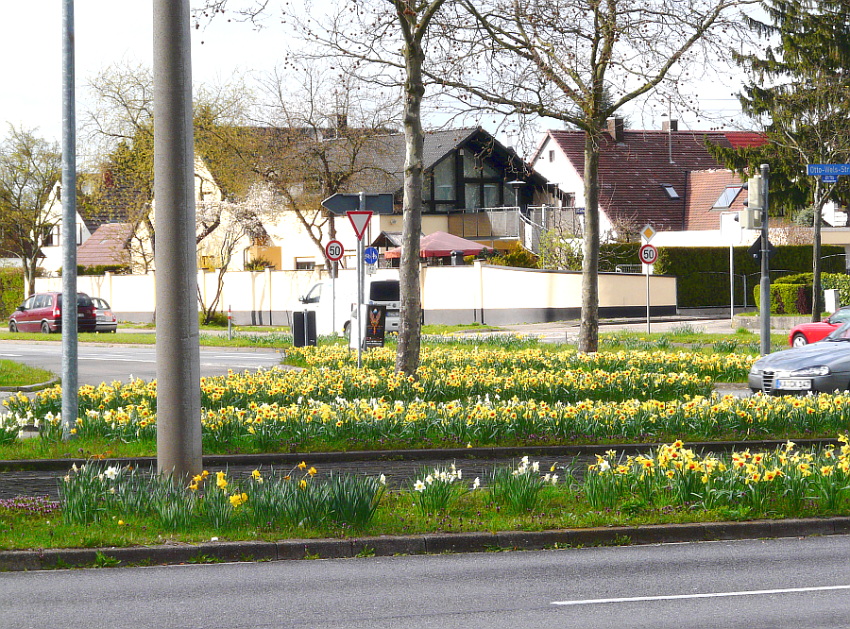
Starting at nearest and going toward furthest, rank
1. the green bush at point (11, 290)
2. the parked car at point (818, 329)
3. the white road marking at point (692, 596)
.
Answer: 1. the white road marking at point (692, 596)
2. the parked car at point (818, 329)
3. the green bush at point (11, 290)

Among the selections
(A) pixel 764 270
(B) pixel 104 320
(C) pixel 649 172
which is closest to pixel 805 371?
(A) pixel 764 270

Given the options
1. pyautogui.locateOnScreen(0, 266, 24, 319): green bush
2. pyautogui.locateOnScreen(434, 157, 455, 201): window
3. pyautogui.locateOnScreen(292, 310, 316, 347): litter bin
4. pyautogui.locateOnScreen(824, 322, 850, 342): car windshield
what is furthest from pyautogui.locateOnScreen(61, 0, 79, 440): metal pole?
pyautogui.locateOnScreen(0, 266, 24, 319): green bush

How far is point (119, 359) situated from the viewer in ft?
98.2

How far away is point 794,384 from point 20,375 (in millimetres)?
14584

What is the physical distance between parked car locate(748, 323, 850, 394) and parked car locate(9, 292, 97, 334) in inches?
1245

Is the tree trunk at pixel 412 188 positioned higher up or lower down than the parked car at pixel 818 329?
higher up

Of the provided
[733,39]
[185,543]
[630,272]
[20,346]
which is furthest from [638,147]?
[185,543]

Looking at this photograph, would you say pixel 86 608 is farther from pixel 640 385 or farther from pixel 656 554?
pixel 640 385

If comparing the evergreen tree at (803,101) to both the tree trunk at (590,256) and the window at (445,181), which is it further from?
the window at (445,181)

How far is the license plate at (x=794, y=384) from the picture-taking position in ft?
53.6

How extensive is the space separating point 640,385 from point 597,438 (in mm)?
4011

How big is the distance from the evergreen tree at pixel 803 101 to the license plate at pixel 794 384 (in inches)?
650

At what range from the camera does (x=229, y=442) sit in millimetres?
12680

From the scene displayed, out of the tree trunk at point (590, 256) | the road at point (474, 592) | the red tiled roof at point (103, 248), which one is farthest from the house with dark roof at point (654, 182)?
the road at point (474, 592)
